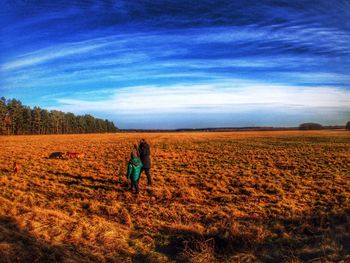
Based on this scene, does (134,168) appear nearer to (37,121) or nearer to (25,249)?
(25,249)

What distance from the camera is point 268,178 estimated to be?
1543cm

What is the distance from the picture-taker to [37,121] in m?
108

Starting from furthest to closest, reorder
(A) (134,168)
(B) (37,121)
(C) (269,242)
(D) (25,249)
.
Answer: (B) (37,121), (A) (134,168), (C) (269,242), (D) (25,249)

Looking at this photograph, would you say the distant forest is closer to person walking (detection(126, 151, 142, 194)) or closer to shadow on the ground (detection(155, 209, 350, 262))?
person walking (detection(126, 151, 142, 194))

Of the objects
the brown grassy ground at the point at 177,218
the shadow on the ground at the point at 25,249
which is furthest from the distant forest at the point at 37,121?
the shadow on the ground at the point at 25,249

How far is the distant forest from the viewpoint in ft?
311

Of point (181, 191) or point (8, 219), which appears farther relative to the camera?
point (181, 191)

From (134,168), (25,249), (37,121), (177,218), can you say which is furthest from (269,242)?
(37,121)

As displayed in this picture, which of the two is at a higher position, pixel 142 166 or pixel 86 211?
pixel 142 166

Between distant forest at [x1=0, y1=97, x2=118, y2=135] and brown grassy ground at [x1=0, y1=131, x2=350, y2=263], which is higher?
distant forest at [x1=0, y1=97, x2=118, y2=135]

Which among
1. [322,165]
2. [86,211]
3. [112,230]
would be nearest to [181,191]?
[86,211]

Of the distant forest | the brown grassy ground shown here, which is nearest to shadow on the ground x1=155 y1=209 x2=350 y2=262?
the brown grassy ground

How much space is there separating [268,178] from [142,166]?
7.09 meters

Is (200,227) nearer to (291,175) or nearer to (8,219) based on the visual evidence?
(8,219)
